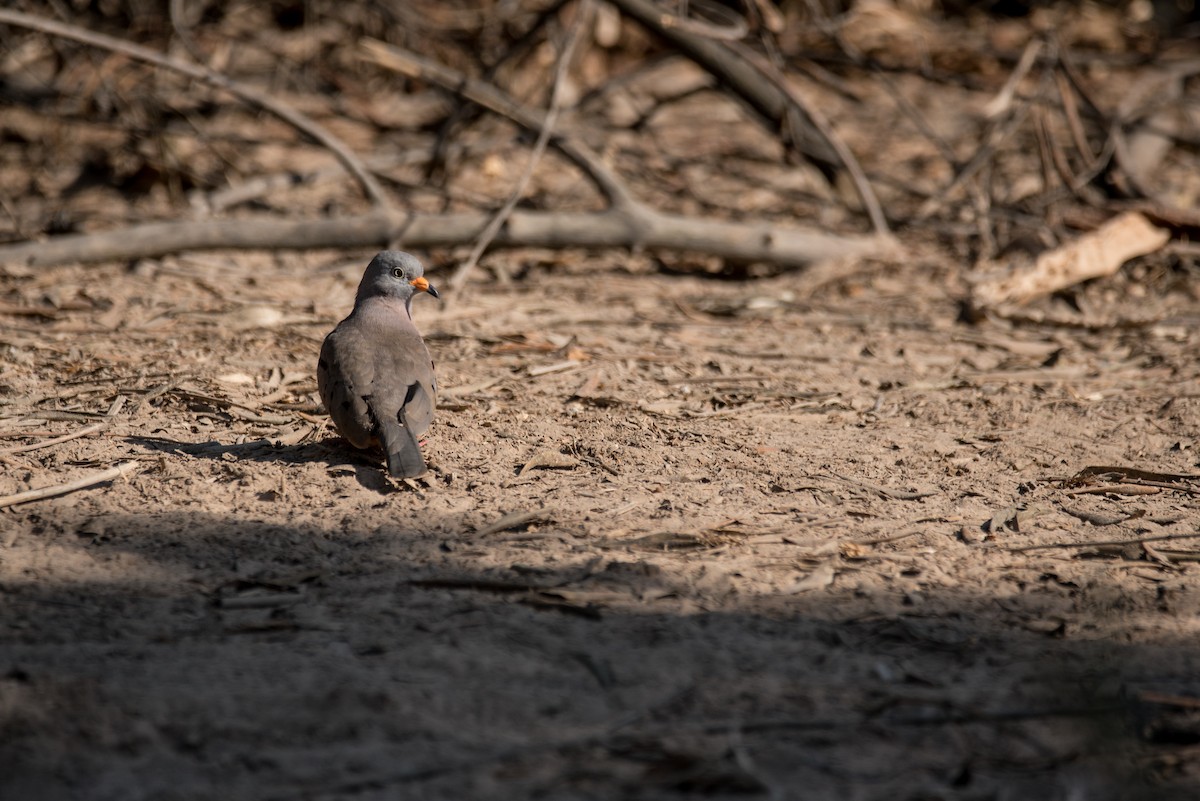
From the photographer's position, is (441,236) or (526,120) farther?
(526,120)

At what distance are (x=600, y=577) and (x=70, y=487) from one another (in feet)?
5.42

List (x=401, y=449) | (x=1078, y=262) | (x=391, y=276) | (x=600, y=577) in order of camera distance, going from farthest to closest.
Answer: (x=1078, y=262), (x=391, y=276), (x=401, y=449), (x=600, y=577)

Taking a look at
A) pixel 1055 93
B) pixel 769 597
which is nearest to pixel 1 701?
pixel 769 597

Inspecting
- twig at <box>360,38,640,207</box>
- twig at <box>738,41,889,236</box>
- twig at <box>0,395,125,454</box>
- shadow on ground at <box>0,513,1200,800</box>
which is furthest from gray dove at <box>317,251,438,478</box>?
twig at <box>738,41,889,236</box>

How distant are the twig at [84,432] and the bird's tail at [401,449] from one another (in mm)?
1106

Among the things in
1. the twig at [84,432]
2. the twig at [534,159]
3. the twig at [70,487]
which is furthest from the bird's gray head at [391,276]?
the twig at [534,159]

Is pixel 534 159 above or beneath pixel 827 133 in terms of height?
beneath

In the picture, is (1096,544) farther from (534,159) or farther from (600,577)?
(534,159)

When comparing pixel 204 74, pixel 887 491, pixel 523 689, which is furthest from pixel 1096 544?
pixel 204 74

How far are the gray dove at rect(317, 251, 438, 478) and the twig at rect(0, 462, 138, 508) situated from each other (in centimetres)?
66

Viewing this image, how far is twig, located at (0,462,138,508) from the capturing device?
3.43 metres

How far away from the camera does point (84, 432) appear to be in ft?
13.1

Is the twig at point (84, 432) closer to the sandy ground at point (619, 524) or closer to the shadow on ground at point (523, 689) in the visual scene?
the sandy ground at point (619, 524)

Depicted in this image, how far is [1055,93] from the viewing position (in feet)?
30.8
